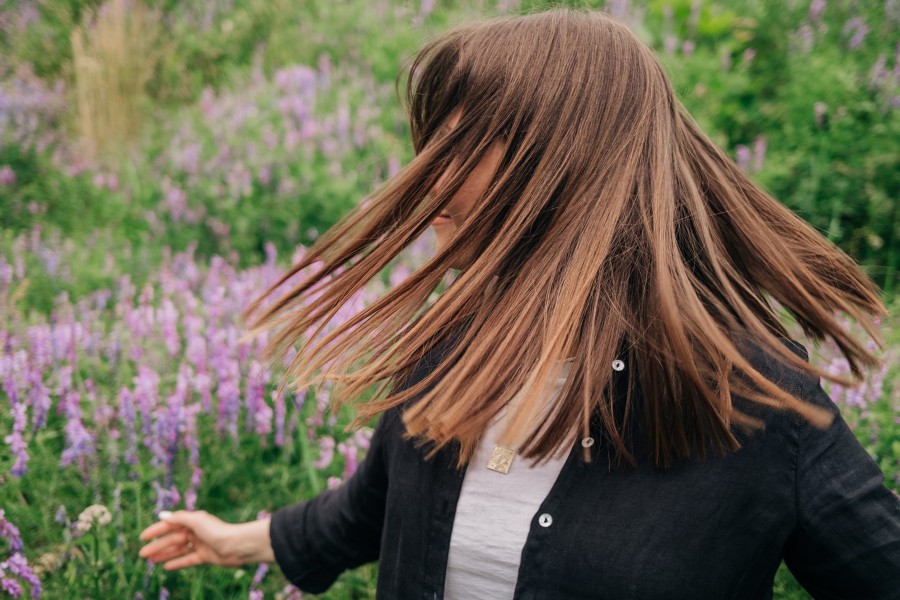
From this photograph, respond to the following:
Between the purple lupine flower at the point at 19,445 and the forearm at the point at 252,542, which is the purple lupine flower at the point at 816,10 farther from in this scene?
the purple lupine flower at the point at 19,445

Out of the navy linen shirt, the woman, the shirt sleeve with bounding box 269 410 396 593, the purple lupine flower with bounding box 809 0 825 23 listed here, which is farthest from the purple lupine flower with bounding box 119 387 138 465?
the purple lupine flower with bounding box 809 0 825 23

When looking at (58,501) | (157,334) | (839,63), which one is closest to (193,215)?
(157,334)

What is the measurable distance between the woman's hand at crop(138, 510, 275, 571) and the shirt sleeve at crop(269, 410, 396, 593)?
0.16 ft

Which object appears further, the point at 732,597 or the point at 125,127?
the point at 125,127

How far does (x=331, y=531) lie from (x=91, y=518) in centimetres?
67

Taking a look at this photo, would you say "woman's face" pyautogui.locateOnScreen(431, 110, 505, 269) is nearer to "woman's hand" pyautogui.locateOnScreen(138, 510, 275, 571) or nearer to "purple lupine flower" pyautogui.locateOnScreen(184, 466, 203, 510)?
"woman's hand" pyautogui.locateOnScreen(138, 510, 275, 571)

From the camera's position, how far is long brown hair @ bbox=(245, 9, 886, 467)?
4.23 feet

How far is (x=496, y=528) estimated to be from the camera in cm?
140

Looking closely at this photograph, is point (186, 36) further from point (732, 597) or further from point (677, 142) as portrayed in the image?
point (732, 597)

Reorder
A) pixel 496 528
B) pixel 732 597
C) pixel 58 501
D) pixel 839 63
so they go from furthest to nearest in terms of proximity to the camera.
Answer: pixel 839 63 < pixel 58 501 < pixel 496 528 < pixel 732 597

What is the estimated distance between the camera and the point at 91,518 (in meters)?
2.00

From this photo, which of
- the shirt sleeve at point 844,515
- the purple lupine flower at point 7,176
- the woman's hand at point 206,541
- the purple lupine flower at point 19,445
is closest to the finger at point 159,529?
the woman's hand at point 206,541

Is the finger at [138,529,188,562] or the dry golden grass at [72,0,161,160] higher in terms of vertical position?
the dry golden grass at [72,0,161,160]

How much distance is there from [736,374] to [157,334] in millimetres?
2343
